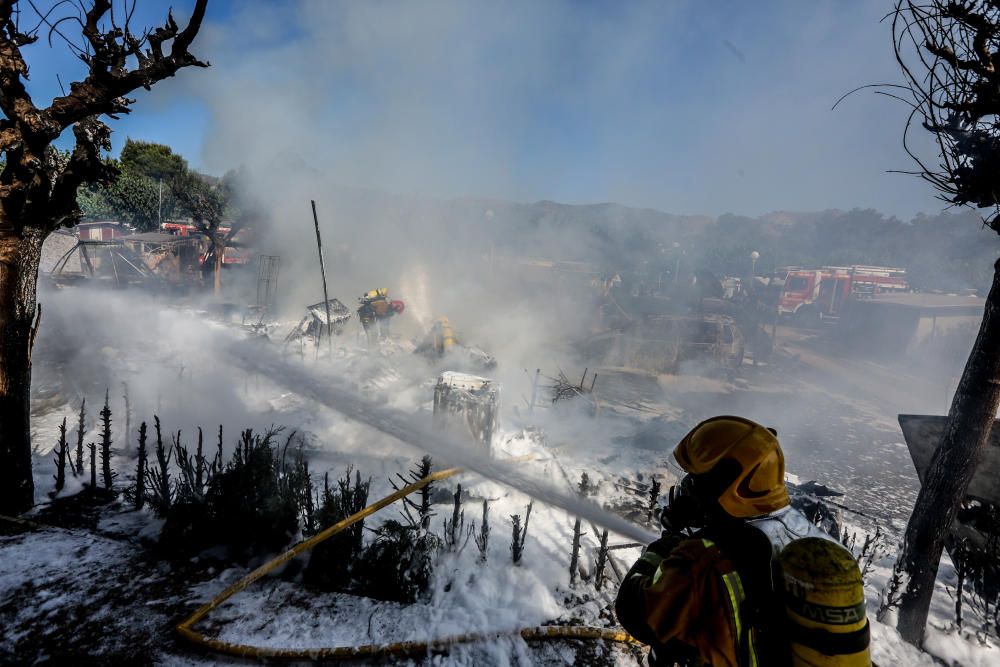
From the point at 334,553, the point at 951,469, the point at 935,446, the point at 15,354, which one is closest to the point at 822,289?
the point at 935,446

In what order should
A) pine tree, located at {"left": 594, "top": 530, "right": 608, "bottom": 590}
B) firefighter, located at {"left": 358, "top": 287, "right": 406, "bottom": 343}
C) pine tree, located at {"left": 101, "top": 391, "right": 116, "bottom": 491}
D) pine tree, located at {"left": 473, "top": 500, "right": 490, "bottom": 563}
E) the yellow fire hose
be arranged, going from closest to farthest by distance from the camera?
the yellow fire hose < pine tree, located at {"left": 594, "top": 530, "right": 608, "bottom": 590} < pine tree, located at {"left": 473, "top": 500, "right": 490, "bottom": 563} < pine tree, located at {"left": 101, "top": 391, "right": 116, "bottom": 491} < firefighter, located at {"left": 358, "top": 287, "right": 406, "bottom": 343}

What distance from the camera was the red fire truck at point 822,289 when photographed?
96.1 feet

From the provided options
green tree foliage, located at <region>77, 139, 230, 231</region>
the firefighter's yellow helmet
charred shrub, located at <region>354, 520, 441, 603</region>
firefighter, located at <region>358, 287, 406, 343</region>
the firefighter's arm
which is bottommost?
charred shrub, located at <region>354, 520, 441, 603</region>

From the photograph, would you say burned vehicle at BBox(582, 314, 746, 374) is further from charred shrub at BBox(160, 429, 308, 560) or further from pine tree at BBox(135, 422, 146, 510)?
pine tree at BBox(135, 422, 146, 510)

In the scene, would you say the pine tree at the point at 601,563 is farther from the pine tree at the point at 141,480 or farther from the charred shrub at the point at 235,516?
the pine tree at the point at 141,480

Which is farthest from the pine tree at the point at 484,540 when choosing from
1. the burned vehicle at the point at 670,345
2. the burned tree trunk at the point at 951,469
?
the burned vehicle at the point at 670,345

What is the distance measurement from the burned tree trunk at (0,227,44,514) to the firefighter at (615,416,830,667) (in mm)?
5611

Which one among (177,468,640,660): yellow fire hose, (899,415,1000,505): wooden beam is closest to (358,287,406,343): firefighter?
(177,468,640,660): yellow fire hose

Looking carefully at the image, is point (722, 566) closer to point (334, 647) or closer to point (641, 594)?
point (641, 594)

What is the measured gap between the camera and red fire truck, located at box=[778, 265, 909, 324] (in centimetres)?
2928

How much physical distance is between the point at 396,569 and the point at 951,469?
4.66 m

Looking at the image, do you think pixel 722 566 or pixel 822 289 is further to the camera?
pixel 822 289

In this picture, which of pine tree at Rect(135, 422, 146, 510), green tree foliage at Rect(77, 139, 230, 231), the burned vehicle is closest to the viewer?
pine tree at Rect(135, 422, 146, 510)

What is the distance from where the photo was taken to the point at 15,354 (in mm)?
4262
